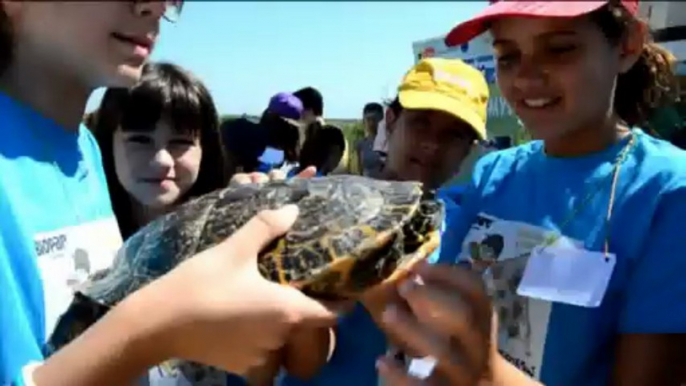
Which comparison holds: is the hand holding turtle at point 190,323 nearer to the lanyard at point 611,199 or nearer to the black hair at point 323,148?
the lanyard at point 611,199

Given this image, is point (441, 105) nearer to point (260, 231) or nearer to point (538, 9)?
point (538, 9)

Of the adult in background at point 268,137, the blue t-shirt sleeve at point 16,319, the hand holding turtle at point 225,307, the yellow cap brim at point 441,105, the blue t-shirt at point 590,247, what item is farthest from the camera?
the adult in background at point 268,137

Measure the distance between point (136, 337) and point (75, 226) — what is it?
367 mm

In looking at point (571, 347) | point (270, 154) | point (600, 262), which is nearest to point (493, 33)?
point (600, 262)

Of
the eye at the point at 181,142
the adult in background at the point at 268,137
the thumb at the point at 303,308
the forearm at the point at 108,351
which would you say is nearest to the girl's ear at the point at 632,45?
the thumb at the point at 303,308

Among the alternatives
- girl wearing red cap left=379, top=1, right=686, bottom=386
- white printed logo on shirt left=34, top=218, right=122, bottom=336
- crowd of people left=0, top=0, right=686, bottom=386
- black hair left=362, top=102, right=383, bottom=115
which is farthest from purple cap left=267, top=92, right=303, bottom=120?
white printed logo on shirt left=34, top=218, right=122, bottom=336

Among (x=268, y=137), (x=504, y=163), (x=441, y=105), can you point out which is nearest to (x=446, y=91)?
A: (x=441, y=105)

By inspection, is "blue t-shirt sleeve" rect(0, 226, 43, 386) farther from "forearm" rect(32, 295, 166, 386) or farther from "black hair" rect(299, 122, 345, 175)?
"black hair" rect(299, 122, 345, 175)

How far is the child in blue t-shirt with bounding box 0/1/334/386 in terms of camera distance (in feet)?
2.52

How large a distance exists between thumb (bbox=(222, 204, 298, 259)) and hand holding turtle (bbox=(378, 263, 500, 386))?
17 cm

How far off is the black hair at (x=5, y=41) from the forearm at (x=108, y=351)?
0.48 metres

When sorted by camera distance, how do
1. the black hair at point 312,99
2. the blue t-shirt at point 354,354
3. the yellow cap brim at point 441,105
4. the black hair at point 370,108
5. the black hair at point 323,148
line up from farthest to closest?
the black hair at point 370,108 < the black hair at point 312,99 < the black hair at point 323,148 < the yellow cap brim at point 441,105 < the blue t-shirt at point 354,354

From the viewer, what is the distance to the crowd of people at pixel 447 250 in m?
0.79

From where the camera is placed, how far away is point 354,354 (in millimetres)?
1262
